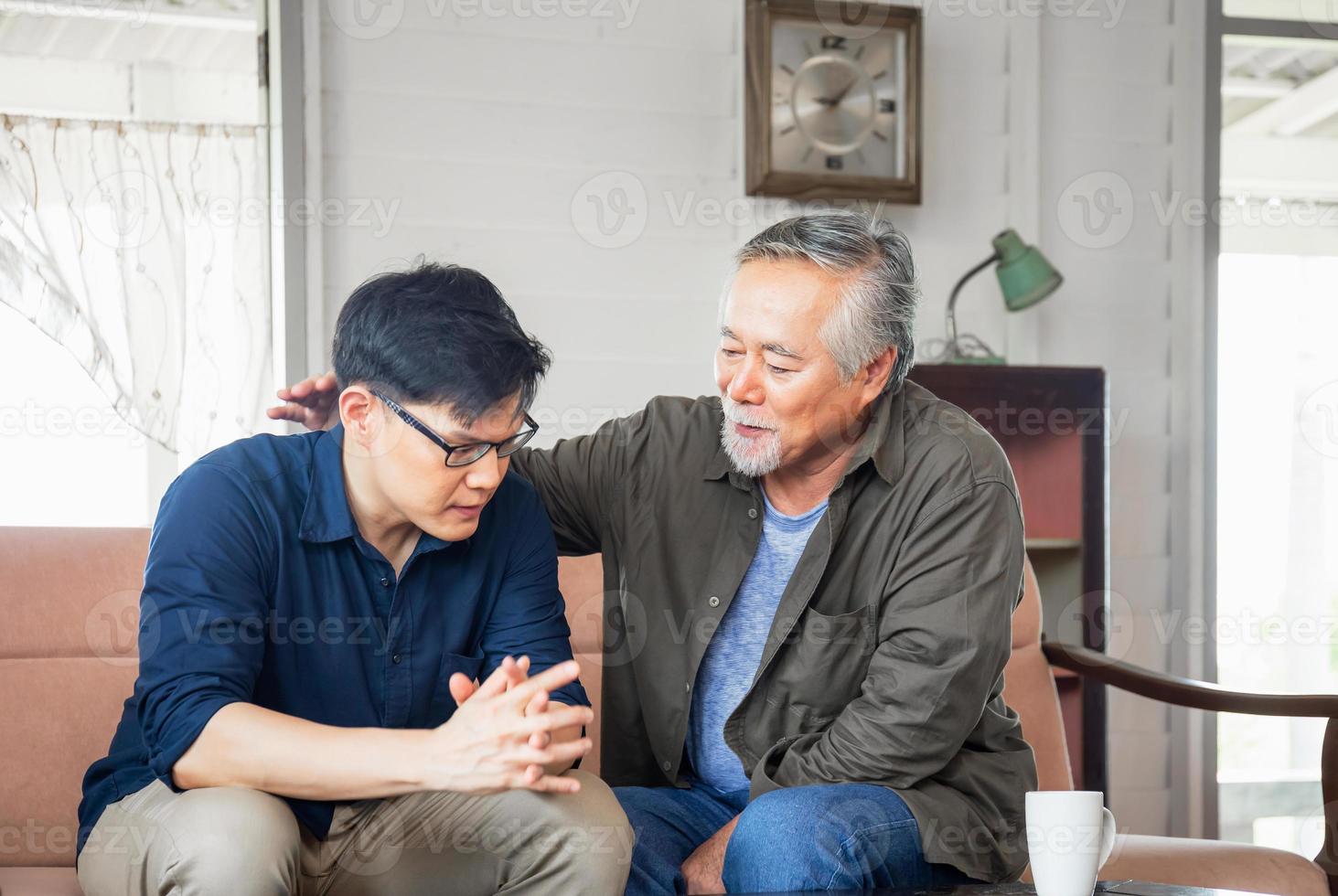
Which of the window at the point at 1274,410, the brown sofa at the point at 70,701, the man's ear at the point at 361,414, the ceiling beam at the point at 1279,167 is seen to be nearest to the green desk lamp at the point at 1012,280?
the window at the point at 1274,410

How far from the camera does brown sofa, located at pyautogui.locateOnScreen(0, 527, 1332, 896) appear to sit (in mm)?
2062

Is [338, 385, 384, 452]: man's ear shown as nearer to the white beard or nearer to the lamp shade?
the white beard

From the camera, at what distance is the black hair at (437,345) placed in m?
1.65

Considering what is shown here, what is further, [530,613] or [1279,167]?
[1279,167]

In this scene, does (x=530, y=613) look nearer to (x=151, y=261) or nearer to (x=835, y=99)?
(x=151, y=261)

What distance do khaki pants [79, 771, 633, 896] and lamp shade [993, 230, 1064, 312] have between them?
2467mm

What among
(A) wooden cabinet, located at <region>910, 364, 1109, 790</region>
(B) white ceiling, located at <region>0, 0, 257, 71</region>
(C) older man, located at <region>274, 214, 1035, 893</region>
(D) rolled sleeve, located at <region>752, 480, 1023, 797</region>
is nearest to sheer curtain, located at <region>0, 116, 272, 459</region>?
(B) white ceiling, located at <region>0, 0, 257, 71</region>

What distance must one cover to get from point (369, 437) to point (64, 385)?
2.20 metres

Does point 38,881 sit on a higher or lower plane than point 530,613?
lower

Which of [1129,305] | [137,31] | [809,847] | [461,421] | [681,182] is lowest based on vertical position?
[809,847]

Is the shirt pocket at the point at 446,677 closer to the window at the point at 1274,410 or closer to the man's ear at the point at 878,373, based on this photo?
the man's ear at the point at 878,373

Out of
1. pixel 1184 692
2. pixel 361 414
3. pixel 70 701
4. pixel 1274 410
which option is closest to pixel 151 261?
pixel 70 701

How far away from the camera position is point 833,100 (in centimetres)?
377

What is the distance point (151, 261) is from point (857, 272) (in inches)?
87.6
